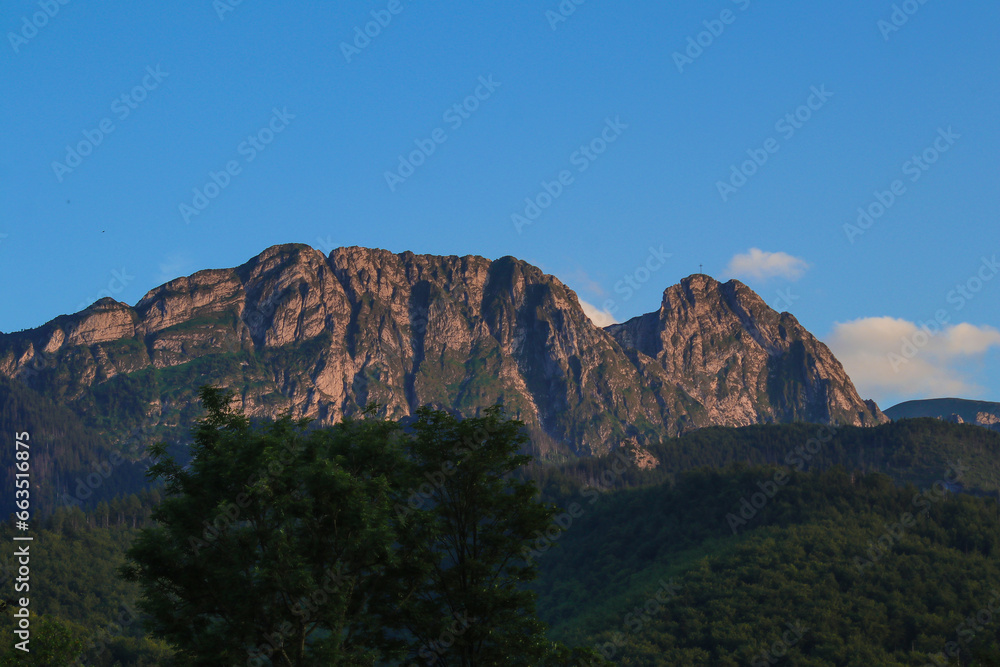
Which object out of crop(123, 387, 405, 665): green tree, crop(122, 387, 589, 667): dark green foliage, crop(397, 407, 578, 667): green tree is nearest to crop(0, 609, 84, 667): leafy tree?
crop(122, 387, 589, 667): dark green foliage

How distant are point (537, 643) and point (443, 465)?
1448 cm

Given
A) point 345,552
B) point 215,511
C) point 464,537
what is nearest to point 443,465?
point 464,537

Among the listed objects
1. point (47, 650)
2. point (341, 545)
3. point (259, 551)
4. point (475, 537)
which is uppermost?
point (475, 537)

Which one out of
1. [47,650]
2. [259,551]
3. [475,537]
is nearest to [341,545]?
[259,551]

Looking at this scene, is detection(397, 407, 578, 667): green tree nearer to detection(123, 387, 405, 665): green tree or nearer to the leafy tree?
detection(123, 387, 405, 665): green tree

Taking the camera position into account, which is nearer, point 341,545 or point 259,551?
point 259,551

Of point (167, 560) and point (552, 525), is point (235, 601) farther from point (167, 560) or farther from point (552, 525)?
point (552, 525)

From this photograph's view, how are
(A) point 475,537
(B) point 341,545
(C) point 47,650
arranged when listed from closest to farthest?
(C) point 47,650 < (B) point 341,545 < (A) point 475,537

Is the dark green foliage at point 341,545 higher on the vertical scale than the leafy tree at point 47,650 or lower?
higher

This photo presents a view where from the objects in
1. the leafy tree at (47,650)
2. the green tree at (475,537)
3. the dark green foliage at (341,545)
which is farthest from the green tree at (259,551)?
the green tree at (475,537)

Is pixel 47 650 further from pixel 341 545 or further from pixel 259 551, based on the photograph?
pixel 341 545

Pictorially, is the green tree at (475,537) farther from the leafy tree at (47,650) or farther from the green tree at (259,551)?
the leafy tree at (47,650)

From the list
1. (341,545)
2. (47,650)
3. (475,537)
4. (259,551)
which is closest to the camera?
(259,551)

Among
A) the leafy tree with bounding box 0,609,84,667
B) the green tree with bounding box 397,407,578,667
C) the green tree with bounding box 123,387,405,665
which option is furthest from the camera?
the green tree with bounding box 397,407,578,667
